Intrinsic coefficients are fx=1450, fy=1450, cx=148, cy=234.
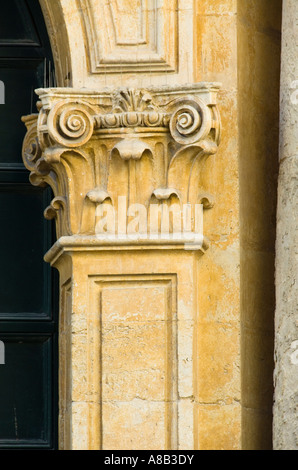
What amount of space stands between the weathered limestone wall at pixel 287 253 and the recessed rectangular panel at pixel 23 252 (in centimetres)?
133

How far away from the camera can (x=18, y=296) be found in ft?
24.4

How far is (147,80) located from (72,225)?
0.78 meters

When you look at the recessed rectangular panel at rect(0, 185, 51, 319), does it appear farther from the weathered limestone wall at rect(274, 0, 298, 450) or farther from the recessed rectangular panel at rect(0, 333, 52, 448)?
the weathered limestone wall at rect(274, 0, 298, 450)

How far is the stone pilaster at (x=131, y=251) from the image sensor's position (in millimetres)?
6648

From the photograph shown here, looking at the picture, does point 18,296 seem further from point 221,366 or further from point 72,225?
point 221,366

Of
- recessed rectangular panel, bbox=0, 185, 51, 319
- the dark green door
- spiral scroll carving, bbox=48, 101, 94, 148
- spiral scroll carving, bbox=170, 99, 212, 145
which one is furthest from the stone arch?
recessed rectangular panel, bbox=0, 185, 51, 319

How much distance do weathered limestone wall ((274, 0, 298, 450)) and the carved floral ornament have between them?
0.35 meters

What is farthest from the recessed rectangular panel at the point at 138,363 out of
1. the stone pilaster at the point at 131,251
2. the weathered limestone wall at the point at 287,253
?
the weathered limestone wall at the point at 287,253

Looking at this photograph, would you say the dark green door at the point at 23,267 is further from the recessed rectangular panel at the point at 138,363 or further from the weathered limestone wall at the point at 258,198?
the weathered limestone wall at the point at 258,198

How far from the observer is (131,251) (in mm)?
6762

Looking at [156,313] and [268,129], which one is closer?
[156,313]
